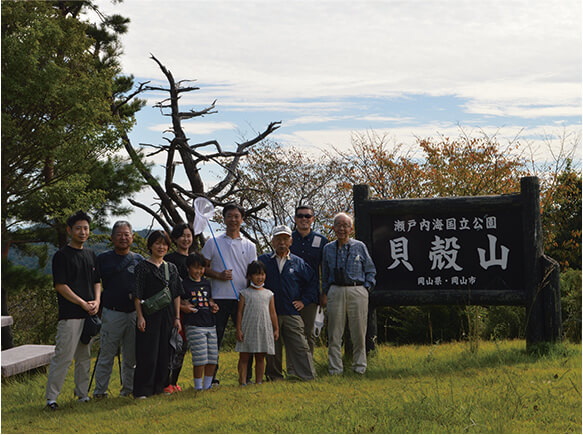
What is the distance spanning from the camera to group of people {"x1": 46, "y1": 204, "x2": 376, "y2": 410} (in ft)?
21.3

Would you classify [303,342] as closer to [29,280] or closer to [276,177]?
[29,280]

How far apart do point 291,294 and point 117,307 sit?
5.73 ft

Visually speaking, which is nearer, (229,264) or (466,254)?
Answer: (229,264)

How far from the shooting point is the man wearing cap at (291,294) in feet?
23.0

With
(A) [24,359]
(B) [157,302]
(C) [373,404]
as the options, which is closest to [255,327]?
(B) [157,302]

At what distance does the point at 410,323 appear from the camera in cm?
1089

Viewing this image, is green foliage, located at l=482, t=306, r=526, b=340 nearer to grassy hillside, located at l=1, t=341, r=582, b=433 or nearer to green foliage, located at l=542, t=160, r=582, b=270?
grassy hillside, located at l=1, t=341, r=582, b=433

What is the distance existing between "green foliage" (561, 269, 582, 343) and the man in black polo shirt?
680 centimetres

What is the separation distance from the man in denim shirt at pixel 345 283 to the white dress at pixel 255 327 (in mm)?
828

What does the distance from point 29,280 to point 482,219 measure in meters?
12.4

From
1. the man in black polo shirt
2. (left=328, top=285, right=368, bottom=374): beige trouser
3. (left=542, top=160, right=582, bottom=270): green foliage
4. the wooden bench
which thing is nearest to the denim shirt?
(left=328, top=285, right=368, bottom=374): beige trouser

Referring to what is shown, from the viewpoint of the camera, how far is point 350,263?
23.5ft

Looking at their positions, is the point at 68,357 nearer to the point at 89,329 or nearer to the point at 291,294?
the point at 89,329

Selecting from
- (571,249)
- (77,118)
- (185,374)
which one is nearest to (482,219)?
(185,374)
